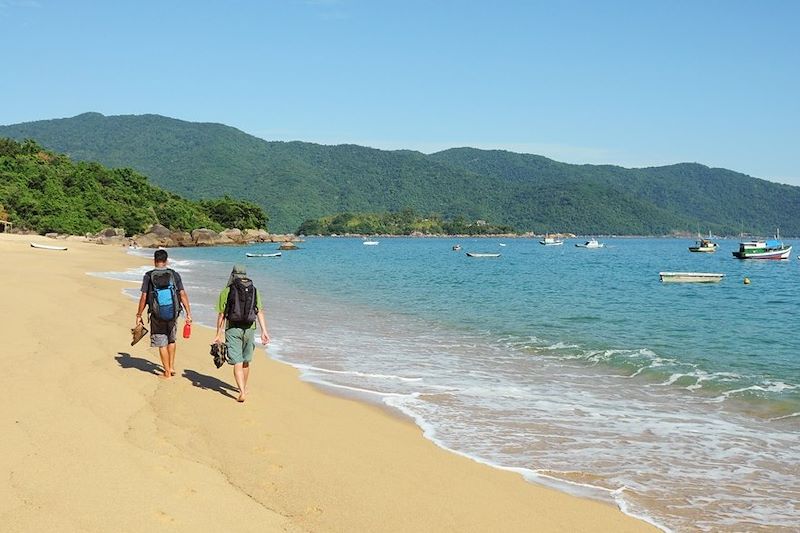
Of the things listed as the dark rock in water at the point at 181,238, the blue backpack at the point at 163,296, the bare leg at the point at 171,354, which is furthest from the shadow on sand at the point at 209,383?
the dark rock in water at the point at 181,238

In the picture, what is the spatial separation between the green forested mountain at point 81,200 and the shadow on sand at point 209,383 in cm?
8328

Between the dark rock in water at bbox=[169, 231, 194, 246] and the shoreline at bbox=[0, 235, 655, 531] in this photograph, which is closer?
the shoreline at bbox=[0, 235, 655, 531]

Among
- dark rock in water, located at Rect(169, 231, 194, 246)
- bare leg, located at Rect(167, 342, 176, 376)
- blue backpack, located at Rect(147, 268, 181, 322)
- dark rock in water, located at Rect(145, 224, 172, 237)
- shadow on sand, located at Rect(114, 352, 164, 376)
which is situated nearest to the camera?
blue backpack, located at Rect(147, 268, 181, 322)

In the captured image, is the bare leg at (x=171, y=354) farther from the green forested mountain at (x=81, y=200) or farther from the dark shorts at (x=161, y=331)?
the green forested mountain at (x=81, y=200)

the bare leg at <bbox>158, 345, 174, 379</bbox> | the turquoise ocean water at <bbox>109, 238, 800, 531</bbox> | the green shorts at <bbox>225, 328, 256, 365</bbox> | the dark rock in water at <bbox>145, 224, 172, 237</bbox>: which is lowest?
the turquoise ocean water at <bbox>109, 238, 800, 531</bbox>

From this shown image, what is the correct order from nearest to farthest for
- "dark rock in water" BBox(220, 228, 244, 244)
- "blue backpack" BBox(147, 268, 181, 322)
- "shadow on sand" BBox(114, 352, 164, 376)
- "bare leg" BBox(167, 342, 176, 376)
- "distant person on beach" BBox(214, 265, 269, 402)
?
"distant person on beach" BBox(214, 265, 269, 402) < "blue backpack" BBox(147, 268, 181, 322) < "bare leg" BBox(167, 342, 176, 376) < "shadow on sand" BBox(114, 352, 164, 376) < "dark rock in water" BBox(220, 228, 244, 244)

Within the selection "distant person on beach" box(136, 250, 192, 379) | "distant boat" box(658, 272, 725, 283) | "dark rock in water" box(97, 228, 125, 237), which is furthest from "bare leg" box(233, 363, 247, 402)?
"dark rock in water" box(97, 228, 125, 237)

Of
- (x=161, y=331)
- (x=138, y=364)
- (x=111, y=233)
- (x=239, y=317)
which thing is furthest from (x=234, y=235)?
(x=239, y=317)

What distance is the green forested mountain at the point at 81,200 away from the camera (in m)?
87.2

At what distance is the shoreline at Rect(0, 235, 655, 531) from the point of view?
5.43 meters

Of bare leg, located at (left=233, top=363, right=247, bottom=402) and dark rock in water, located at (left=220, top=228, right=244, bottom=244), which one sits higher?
dark rock in water, located at (left=220, top=228, right=244, bottom=244)

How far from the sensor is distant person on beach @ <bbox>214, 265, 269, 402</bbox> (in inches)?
374

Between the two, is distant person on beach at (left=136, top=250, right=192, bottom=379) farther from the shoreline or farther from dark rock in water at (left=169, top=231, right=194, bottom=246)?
dark rock in water at (left=169, top=231, right=194, bottom=246)

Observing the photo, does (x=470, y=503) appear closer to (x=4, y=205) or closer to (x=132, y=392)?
(x=132, y=392)
